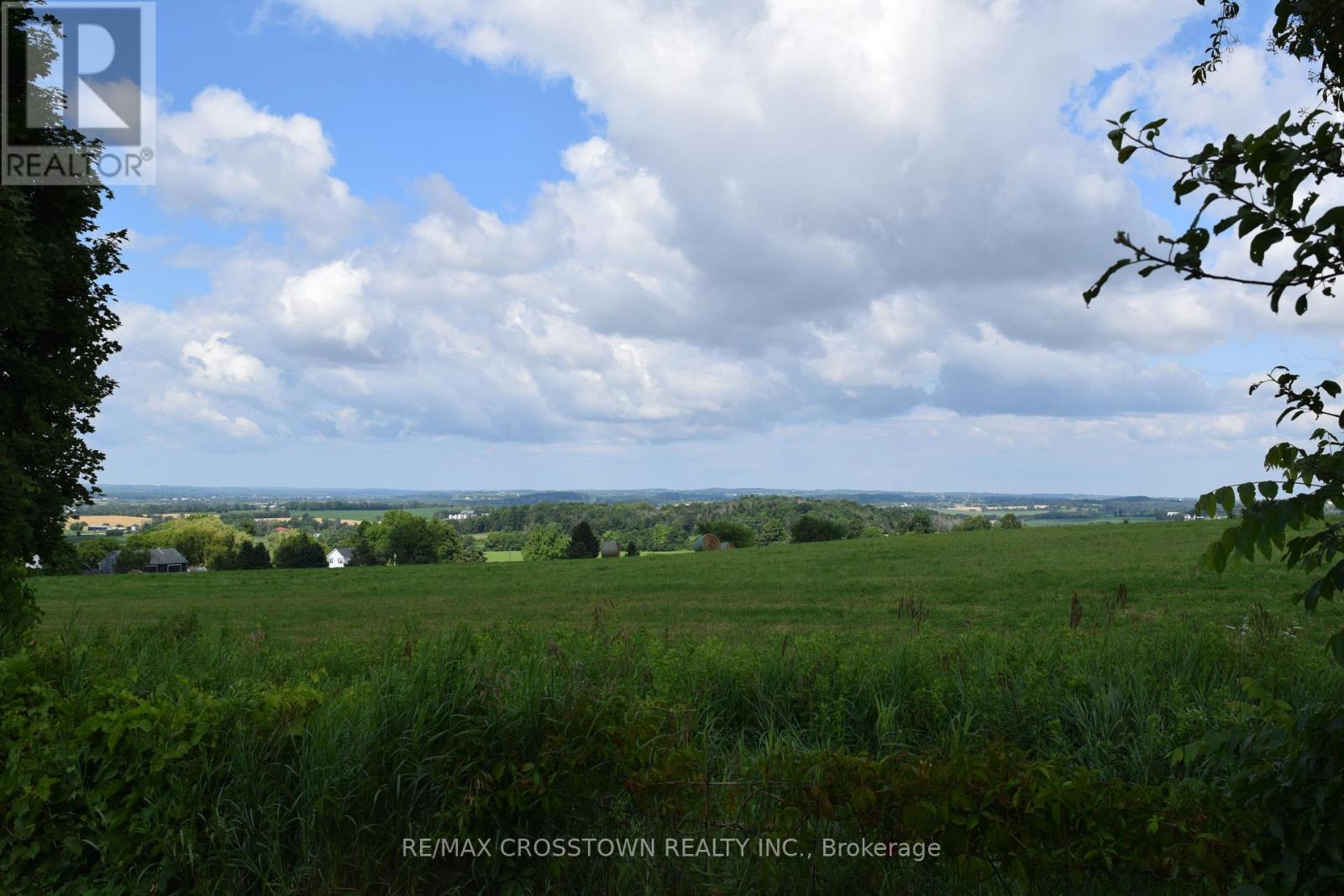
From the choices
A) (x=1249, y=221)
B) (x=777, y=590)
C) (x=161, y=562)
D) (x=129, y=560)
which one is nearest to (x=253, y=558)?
(x=129, y=560)

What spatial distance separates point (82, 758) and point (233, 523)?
102027 millimetres

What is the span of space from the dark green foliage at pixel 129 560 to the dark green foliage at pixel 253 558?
10920 millimetres

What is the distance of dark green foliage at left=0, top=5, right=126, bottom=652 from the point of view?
1184 cm

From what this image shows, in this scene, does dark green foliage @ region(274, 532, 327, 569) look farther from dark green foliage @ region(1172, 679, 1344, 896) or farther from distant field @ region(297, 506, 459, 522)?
dark green foliage @ region(1172, 679, 1344, 896)

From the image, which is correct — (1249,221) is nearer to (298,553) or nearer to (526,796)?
(526,796)

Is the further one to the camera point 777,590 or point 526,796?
point 777,590

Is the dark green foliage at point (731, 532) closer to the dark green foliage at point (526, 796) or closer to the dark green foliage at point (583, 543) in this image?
Answer: the dark green foliage at point (583, 543)

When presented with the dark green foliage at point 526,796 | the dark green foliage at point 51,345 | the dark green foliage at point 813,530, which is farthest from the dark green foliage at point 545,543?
the dark green foliage at point 526,796

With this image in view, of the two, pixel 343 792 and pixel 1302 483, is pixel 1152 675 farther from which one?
pixel 343 792

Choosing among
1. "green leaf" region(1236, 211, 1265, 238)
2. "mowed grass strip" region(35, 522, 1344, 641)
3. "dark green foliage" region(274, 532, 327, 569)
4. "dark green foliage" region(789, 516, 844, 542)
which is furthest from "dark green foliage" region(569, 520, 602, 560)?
"green leaf" region(1236, 211, 1265, 238)

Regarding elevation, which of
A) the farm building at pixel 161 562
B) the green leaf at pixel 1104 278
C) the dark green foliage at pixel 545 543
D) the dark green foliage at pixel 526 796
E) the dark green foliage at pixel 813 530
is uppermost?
the green leaf at pixel 1104 278

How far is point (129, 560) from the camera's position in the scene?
6719 centimetres

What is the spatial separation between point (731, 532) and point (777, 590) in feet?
163

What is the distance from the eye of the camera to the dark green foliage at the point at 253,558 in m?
62.9
